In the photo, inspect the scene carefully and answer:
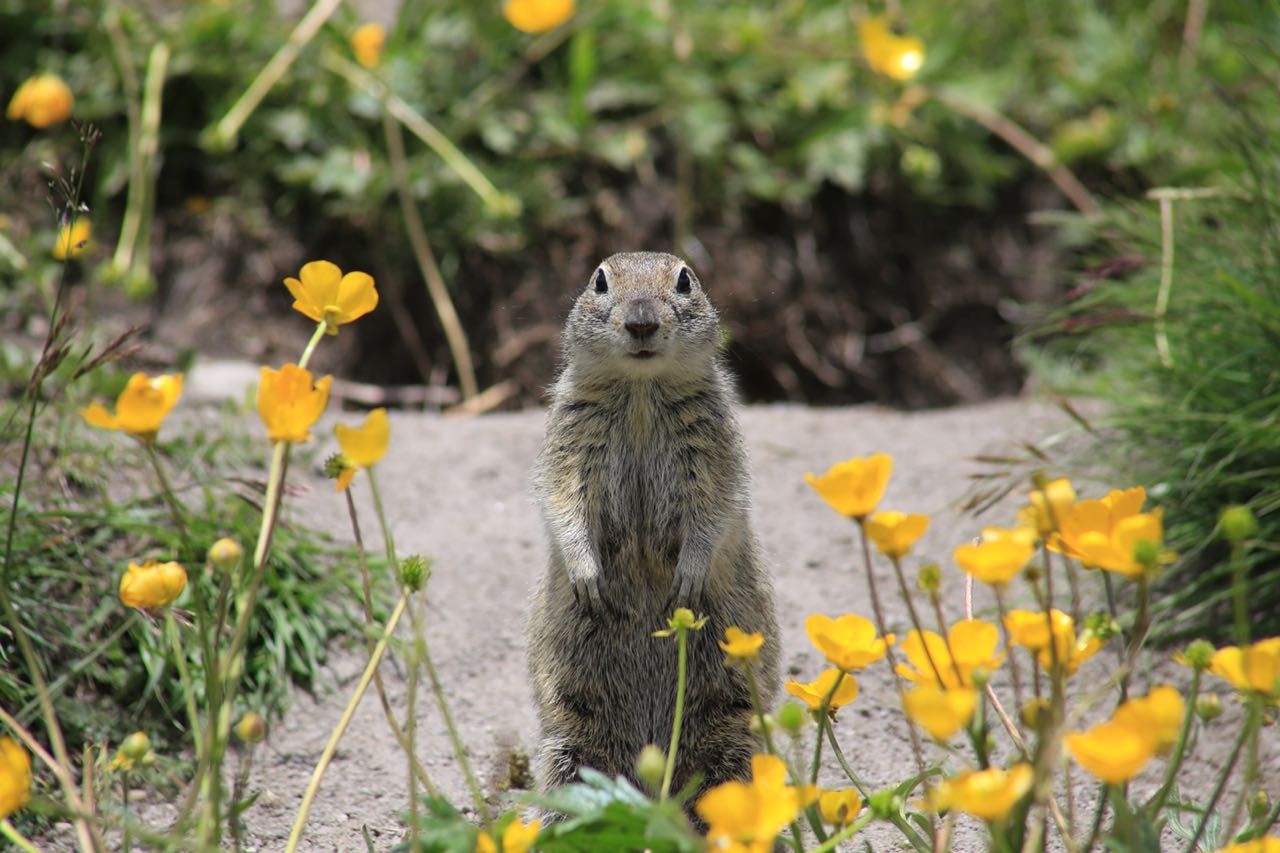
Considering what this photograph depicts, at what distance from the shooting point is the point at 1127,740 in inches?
64.7

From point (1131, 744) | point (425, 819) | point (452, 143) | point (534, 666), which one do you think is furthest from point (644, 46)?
point (1131, 744)

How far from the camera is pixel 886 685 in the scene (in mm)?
4203

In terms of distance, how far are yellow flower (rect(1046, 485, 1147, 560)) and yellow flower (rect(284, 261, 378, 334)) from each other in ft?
4.16

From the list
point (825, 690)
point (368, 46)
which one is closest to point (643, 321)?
point (825, 690)

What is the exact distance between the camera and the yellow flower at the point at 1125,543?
1.85 m

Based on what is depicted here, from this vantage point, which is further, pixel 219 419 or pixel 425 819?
pixel 219 419

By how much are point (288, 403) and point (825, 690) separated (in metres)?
1.10

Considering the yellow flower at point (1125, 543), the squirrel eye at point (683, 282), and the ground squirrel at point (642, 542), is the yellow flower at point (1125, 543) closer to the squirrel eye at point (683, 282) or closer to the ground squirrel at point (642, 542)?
the ground squirrel at point (642, 542)

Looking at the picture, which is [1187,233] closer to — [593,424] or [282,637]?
[593,424]

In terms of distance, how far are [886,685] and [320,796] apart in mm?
1801

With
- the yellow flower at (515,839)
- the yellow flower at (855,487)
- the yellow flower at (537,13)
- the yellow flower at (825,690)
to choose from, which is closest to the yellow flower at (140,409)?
the yellow flower at (515,839)

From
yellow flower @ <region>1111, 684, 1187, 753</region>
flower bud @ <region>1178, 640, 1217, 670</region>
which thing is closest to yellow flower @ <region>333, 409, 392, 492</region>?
yellow flower @ <region>1111, 684, 1187, 753</region>

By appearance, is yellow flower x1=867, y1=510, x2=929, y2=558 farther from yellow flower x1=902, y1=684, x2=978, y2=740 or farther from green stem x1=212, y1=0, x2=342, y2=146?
green stem x1=212, y1=0, x2=342, y2=146

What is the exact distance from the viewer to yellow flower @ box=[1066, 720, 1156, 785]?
1.63m
